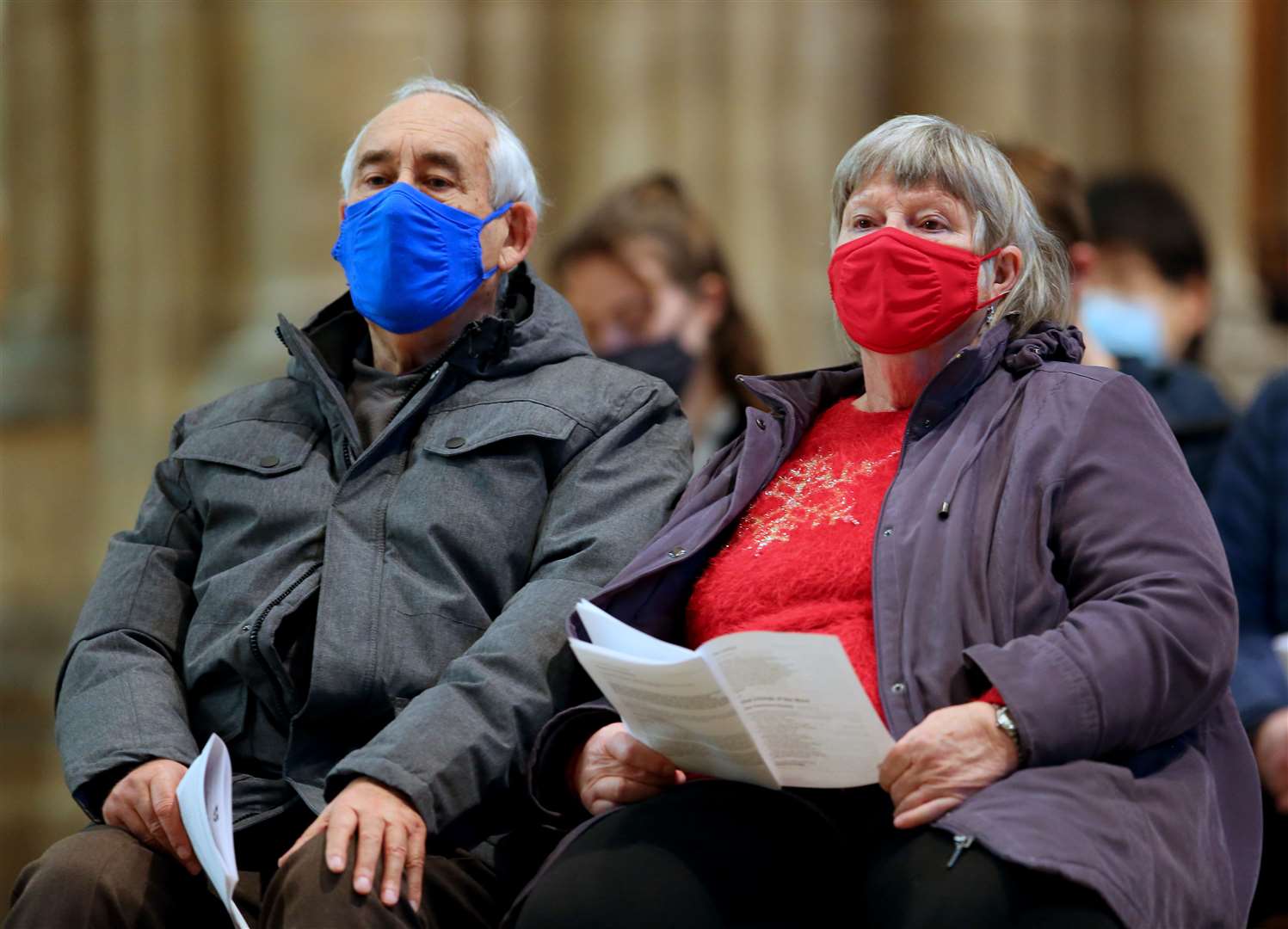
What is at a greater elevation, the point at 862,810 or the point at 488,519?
the point at 488,519

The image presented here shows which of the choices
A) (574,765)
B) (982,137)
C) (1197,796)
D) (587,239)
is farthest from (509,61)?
(1197,796)

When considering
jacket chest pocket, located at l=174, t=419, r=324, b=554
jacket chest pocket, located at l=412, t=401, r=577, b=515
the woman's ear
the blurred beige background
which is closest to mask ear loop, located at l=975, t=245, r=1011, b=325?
the woman's ear

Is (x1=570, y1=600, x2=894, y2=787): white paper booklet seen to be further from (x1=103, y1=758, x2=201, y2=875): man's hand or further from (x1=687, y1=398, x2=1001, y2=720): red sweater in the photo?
(x1=103, y1=758, x2=201, y2=875): man's hand

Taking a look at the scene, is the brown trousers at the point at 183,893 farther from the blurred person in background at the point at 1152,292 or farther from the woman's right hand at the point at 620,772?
the blurred person in background at the point at 1152,292

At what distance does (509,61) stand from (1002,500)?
470 centimetres

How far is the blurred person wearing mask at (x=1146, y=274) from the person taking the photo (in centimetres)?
551

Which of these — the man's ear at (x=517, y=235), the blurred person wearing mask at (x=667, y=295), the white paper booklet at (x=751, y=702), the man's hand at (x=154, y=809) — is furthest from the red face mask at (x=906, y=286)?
the blurred person wearing mask at (x=667, y=295)

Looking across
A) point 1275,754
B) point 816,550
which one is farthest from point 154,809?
point 1275,754

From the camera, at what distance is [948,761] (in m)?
2.65

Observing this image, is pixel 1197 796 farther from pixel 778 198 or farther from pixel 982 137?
pixel 778 198

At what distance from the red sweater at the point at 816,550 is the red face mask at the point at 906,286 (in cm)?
16

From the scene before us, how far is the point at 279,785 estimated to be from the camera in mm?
3285

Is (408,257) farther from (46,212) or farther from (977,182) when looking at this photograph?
(46,212)

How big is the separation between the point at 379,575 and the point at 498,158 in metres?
0.90
